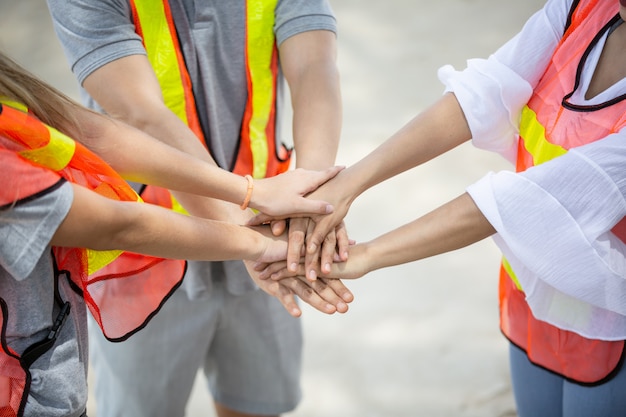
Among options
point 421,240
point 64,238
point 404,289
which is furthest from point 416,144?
point 404,289

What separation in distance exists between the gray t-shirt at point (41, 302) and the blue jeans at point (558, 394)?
73 cm

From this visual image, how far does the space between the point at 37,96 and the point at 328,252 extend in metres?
0.61

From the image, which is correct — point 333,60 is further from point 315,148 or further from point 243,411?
point 243,411

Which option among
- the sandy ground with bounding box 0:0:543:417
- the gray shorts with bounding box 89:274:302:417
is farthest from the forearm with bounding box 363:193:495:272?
the sandy ground with bounding box 0:0:543:417

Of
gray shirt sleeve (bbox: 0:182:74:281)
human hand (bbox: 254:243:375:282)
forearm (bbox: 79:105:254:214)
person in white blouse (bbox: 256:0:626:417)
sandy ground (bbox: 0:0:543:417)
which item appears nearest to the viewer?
gray shirt sleeve (bbox: 0:182:74:281)

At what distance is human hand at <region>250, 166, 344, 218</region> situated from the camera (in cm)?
147

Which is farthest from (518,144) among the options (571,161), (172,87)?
(172,87)

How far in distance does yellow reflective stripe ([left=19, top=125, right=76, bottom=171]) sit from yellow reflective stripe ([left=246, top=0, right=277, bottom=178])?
49 centimetres

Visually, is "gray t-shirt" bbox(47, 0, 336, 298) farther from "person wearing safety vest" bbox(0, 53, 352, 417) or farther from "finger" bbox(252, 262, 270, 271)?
"person wearing safety vest" bbox(0, 53, 352, 417)

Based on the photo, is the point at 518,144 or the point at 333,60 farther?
the point at 333,60

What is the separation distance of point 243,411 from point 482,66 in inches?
33.8

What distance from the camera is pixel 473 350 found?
2438 mm

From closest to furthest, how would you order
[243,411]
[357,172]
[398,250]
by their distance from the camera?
[398,250] → [357,172] → [243,411]

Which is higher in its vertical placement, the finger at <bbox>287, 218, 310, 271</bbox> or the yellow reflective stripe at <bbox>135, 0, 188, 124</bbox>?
the yellow reflective stripe at <bbox>135, 0, 188, 124</bbox>
